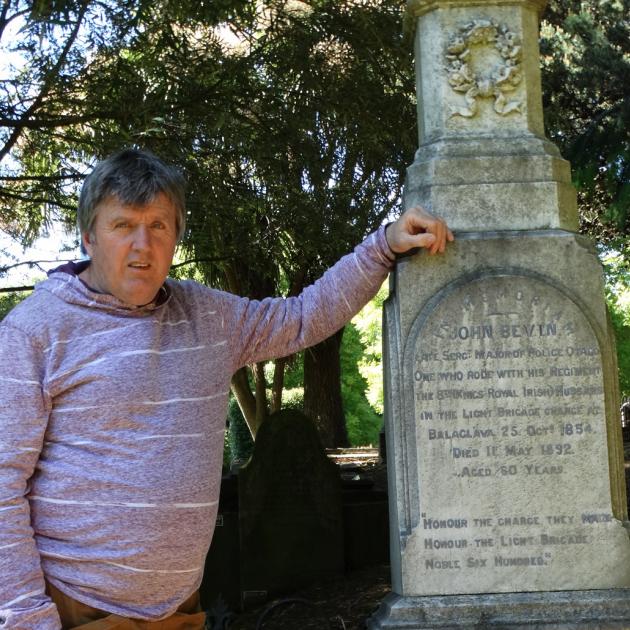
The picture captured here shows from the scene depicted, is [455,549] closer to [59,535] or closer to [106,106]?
[59,535]

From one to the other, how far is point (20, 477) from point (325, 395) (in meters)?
14.6

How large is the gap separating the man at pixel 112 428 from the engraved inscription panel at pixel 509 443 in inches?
54.4

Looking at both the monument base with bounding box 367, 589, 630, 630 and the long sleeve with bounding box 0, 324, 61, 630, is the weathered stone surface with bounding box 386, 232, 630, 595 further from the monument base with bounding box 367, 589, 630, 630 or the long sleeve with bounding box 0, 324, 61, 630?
the long sleeve with bounding box 0, 324, 61, 630

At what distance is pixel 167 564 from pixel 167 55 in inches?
206

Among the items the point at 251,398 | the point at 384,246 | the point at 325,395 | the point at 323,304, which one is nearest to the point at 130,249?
the point at 323,304

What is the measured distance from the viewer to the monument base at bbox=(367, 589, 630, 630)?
143 inches

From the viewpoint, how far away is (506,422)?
379cm

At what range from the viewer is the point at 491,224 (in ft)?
12.9

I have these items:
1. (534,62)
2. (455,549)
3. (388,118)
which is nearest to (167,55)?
(388,118)

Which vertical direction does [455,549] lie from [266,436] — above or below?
below

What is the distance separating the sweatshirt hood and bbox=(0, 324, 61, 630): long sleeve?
0.61 ft

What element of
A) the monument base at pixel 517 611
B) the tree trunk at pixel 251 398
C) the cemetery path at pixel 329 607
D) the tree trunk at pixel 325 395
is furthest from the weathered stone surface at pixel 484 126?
the tree trunk at pixel 325 395

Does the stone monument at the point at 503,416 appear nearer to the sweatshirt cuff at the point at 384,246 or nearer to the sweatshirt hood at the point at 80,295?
the sweatshirt cuff at the point at 384,246

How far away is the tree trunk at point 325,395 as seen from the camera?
1677cm
